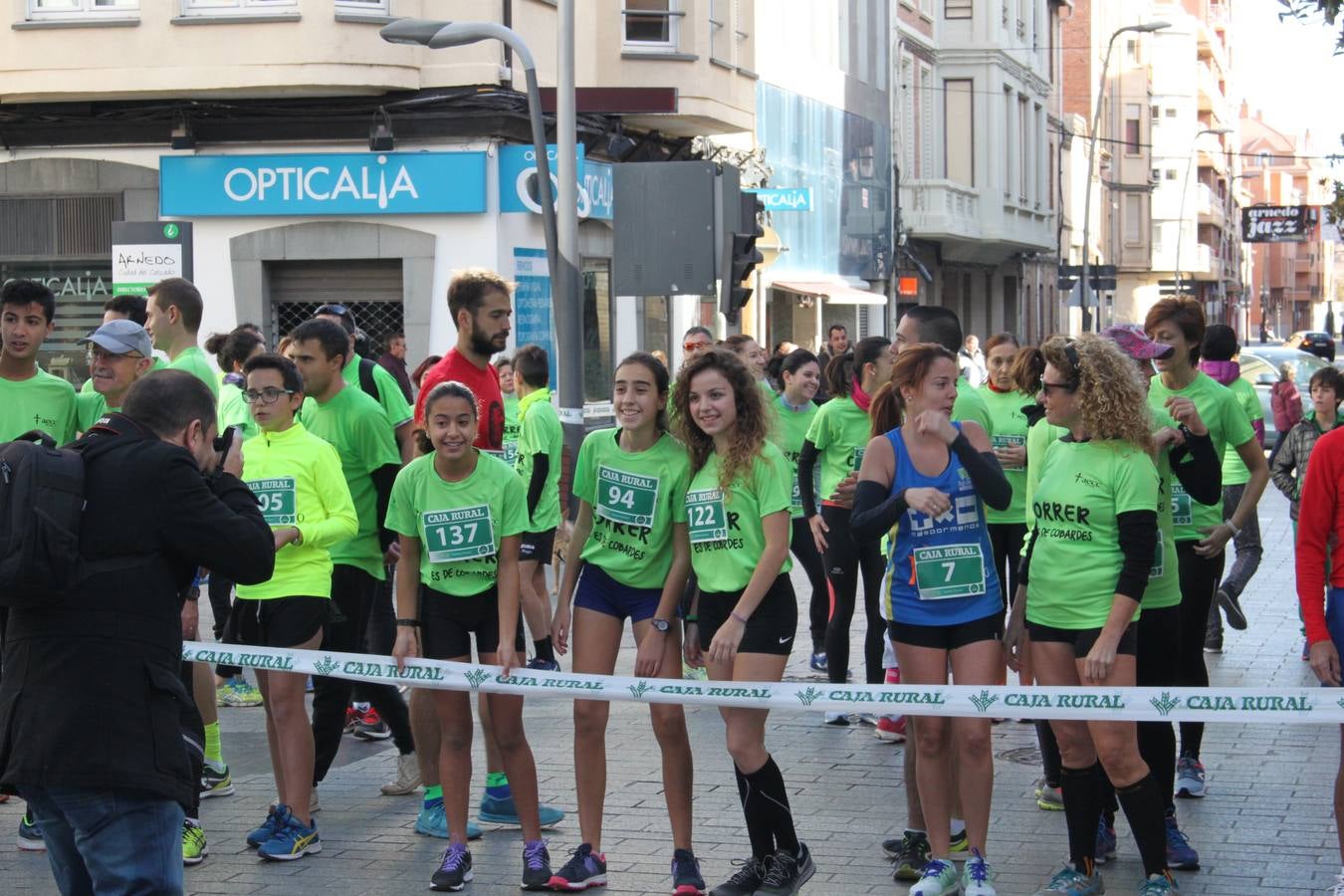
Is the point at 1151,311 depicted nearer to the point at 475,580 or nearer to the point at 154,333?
the point at 475,580

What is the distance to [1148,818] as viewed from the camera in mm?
5840

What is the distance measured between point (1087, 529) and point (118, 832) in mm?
3119

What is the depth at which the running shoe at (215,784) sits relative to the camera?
7.61 meters

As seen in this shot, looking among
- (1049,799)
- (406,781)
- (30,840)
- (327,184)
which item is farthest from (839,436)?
(327,184)

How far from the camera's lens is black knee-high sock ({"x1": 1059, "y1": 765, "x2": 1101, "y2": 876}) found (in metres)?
5.94

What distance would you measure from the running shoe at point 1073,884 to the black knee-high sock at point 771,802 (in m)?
0.86

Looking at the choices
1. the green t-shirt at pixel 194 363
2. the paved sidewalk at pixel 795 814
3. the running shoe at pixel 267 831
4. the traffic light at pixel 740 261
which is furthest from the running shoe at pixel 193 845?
the traffic light at pixel 740 261

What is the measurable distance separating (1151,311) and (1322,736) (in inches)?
100

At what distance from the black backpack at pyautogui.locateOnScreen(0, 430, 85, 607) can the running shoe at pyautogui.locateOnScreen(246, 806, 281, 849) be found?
9.16 feet

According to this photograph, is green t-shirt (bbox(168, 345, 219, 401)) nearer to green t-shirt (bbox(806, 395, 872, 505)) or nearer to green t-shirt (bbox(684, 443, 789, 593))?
green t-shirt (bbox(684, 443, 789, 593))

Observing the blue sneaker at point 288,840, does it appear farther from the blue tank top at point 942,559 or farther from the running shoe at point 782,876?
the blue tank top at point 942,559

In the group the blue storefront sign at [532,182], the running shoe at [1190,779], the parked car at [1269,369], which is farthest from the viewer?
the parked car at [1269,369]

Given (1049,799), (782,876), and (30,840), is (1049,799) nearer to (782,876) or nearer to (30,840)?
(782,876)

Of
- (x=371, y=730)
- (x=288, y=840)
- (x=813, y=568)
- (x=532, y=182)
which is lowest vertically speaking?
(x=371, y=730)
